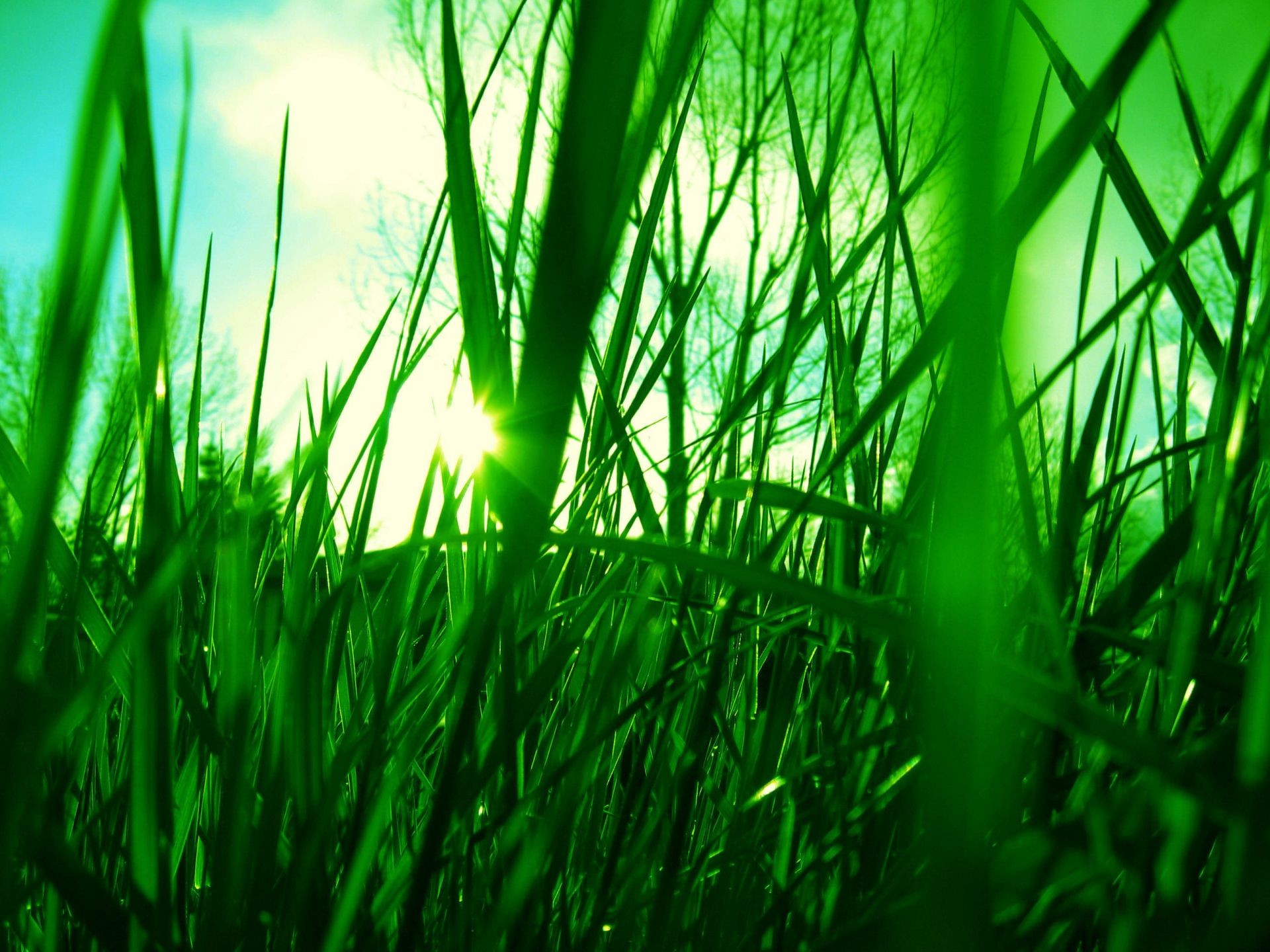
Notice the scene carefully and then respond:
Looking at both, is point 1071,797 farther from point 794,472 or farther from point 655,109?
point 794,472

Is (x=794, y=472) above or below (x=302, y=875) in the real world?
above

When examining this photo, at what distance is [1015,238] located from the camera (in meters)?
0.14

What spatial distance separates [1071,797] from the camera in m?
0.22

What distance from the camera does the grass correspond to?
105mm

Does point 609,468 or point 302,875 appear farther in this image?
point 609,468

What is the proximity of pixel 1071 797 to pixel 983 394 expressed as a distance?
0.17 meters

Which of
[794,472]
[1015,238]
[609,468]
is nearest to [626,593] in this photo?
[609,468]

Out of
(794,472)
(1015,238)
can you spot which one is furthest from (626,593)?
(794,472)

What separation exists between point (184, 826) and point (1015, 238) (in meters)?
0.24

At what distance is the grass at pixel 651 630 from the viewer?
4.1 inches

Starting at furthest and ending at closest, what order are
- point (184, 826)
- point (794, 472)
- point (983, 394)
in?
point (794, 472), point (184, 826), point (983, 394)

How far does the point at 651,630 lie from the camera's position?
273 mm

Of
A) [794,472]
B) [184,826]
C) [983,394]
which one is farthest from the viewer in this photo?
[794,472]

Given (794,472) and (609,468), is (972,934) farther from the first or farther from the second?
(794,472)
